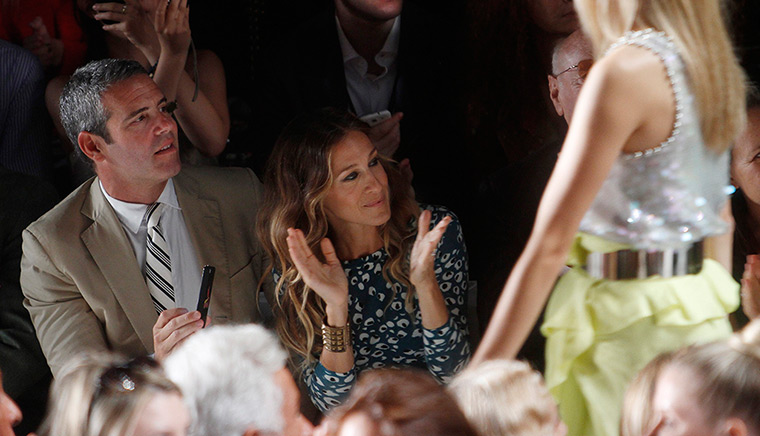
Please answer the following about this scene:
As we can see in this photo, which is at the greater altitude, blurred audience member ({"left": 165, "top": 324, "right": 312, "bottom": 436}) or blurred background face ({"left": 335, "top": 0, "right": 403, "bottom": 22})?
blurred background face ({"left": 335, "top": 0, "right": 403, "bottom": 22})

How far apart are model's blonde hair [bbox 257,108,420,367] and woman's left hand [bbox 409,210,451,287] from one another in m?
0.20

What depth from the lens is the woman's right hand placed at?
6.06 feet

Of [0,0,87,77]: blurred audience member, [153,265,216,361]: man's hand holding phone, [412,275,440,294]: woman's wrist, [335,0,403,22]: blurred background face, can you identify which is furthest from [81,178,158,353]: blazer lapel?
[335,0,403,22]: blurred background face

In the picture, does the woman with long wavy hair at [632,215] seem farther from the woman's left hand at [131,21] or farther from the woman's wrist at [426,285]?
the woman's left hand at [131,21]

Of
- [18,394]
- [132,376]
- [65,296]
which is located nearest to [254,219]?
[65,296]

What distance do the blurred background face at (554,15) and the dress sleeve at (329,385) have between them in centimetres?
102

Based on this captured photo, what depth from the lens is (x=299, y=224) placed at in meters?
2.15

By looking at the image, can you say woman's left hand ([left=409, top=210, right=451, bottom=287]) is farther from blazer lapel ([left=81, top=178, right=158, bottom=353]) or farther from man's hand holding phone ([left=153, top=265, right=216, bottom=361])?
blazer lapel ([left=81, top=178, right=158, bottom=353])

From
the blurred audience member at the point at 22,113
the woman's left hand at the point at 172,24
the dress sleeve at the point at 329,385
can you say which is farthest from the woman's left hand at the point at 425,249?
the blurred audience member at the point at 22,113

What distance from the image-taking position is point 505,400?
1.16 meters

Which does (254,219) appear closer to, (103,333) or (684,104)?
(103,333)

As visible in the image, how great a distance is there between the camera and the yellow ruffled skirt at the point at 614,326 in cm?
128

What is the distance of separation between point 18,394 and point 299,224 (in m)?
0.85

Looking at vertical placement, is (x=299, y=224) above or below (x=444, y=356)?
above
